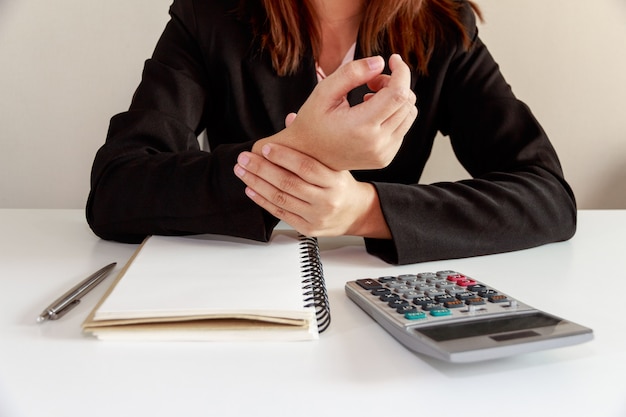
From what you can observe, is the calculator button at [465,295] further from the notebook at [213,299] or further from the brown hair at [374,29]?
the brown hair at [374,29]

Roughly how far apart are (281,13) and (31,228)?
21.1 inches

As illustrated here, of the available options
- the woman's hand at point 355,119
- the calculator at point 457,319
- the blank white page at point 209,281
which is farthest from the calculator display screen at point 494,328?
the woman's hand at point 355,119

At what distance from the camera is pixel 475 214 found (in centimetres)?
72

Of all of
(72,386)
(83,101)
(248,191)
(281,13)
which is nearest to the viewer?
(72,386)

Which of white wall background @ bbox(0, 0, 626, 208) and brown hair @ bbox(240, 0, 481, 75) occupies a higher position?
brown hair @ bbox(240, 0, 481, 75)

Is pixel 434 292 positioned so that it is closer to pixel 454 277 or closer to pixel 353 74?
pixel 454 277

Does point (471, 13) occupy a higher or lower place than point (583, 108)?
higher

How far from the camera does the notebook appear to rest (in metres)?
0.45

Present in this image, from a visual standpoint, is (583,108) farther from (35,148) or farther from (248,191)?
(35,148)

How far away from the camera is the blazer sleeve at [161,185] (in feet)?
2.22

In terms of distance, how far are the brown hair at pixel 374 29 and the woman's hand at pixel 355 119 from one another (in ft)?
1.34

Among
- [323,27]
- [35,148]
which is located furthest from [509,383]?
[35,148]

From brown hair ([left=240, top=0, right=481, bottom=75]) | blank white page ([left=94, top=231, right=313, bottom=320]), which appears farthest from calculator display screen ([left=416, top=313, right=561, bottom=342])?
brown hair ([left=240, top=0, right=481, bottom=75])

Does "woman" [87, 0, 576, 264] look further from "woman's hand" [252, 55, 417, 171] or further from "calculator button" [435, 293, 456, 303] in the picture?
"calculator button" [435, 293, 456, 303]
